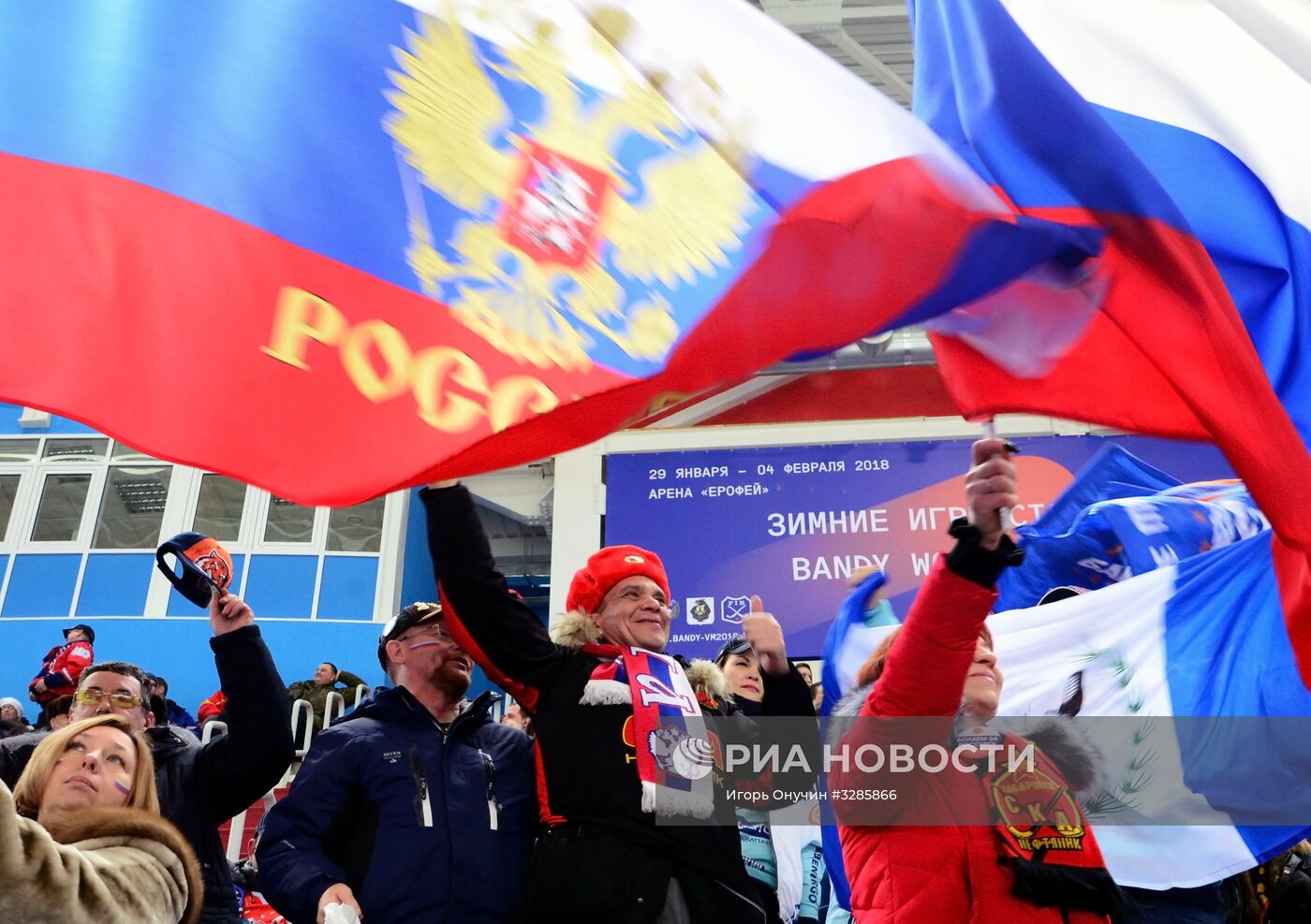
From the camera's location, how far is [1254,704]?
9.51 ft

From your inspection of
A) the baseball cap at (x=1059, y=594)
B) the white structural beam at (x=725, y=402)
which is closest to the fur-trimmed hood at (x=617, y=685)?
the baseball cap at (x=1059, y=594)

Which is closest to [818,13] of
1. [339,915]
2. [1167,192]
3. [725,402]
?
[725,402]

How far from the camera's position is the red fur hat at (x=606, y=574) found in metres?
2.77

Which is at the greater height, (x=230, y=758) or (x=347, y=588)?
(x=347, y=588)

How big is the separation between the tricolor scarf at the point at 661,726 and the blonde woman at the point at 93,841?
0.83m

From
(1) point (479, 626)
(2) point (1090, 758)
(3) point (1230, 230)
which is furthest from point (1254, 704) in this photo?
(1) point (479, 626)

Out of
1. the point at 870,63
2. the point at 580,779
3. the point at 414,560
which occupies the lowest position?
the point at 580,779

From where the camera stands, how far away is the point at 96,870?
194 cm

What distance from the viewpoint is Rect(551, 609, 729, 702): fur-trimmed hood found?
268 centimetres

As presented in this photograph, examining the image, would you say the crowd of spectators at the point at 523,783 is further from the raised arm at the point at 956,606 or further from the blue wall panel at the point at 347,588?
the blue wall panel at the point at 347,588

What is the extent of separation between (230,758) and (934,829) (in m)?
1.50

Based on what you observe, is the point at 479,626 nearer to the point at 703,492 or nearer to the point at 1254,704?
the point at 1254,704

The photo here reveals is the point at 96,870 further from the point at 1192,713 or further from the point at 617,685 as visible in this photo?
the point at 1192,713

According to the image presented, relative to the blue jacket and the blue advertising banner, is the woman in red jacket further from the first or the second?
the blue advertising banner
